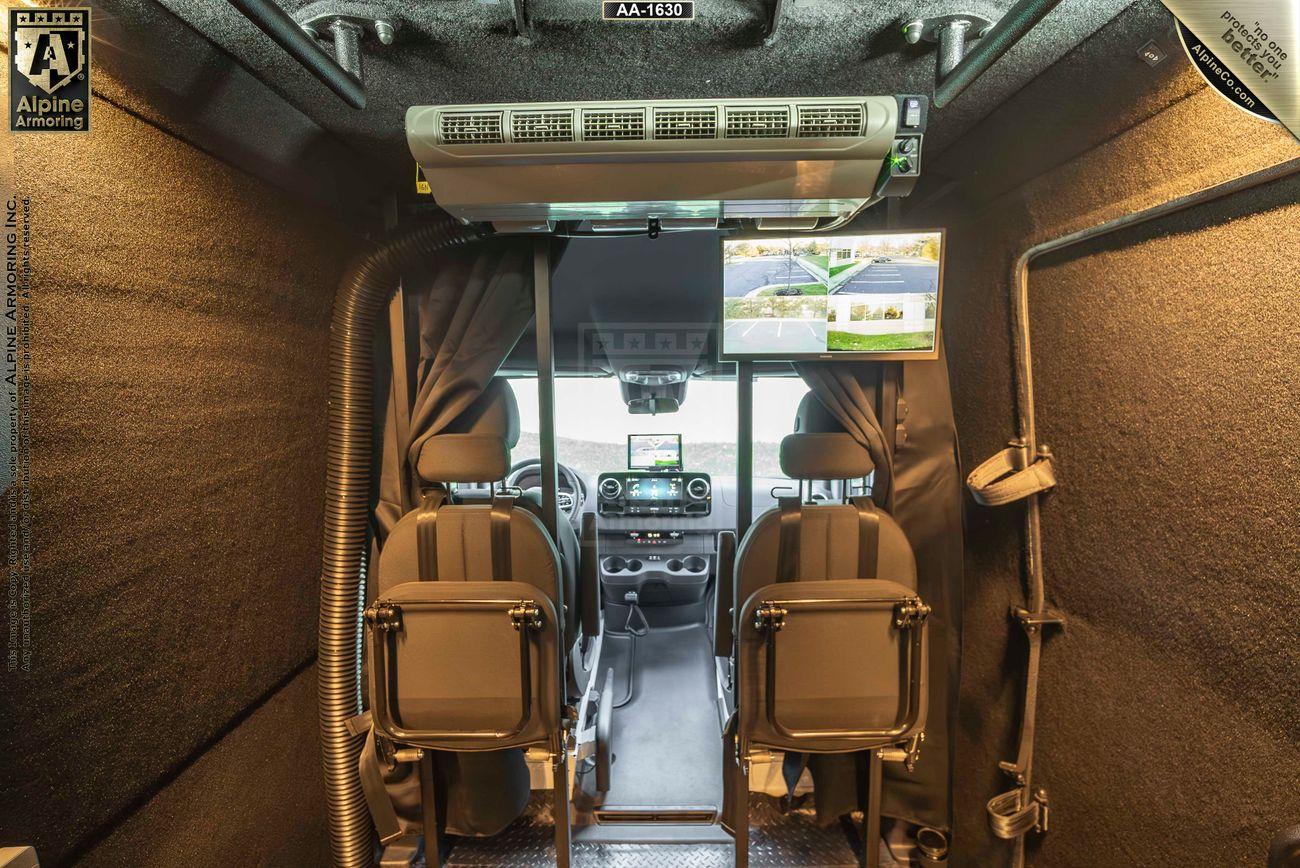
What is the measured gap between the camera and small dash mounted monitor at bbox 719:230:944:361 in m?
1.73

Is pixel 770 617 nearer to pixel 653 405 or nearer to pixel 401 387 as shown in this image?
pixel 401 387

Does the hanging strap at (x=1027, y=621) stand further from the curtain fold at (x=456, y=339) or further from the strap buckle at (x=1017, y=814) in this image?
the curtain fold at (x=456, y=339)

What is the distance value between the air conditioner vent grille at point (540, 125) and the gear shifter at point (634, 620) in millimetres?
3241

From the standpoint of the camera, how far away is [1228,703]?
104 centimetres

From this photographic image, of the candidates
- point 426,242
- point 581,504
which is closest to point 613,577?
point 581,504

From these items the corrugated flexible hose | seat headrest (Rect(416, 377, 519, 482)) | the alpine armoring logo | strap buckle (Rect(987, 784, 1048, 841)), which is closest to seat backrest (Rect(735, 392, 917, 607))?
strap buckle (Rect(987, 784, 1048, 841))

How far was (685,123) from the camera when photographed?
1208 mm

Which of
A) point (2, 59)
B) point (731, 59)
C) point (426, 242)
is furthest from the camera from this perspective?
point (426, 242)

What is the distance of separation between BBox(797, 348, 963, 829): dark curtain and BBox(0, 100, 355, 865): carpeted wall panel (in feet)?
6.54

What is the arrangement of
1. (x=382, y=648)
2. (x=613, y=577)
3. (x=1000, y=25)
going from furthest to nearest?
1. (x=613, y=577)
2. (x=382, y=648)
3. (x=1000, y=25)

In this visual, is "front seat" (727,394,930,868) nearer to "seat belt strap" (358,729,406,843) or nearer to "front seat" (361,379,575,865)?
"front seat" (361,379,575,865)

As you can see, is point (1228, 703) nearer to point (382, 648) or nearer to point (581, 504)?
point (382, 648)

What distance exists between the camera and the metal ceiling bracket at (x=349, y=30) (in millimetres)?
1240

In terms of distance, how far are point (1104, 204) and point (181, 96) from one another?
2.60 meters
